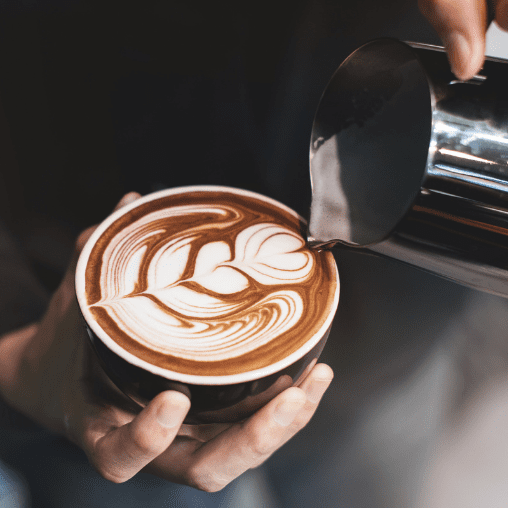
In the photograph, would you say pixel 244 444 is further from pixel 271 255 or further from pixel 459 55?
pixel 459 55

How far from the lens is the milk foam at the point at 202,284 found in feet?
2.12

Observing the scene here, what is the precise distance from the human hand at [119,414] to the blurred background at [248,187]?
12 centimetres

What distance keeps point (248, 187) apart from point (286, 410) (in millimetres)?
774

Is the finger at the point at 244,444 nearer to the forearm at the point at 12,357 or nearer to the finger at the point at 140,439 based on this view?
the finger at the point at 140,439

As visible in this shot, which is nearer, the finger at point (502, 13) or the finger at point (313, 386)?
the finger at point (502, 13)

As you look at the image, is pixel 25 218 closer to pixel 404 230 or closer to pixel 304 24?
pixel 304 24

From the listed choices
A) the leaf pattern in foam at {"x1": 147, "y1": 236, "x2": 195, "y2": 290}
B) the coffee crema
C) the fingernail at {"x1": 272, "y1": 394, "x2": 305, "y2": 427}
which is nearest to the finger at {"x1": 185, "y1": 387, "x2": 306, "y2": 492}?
the fingernail at {"x1": 272, "y1": 394, "x2": 305, "y2": 427}

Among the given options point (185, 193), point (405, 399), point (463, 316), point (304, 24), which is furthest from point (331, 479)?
point (304, 24)

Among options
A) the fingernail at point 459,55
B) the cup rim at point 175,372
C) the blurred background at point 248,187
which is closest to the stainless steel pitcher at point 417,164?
the fingernail at point 459,55

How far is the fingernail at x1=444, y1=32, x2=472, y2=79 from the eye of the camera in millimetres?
567

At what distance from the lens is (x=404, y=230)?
569mm

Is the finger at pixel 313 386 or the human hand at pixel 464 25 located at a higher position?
the human hand at pixel 464 25

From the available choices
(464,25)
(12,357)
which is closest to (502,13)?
(464,25)

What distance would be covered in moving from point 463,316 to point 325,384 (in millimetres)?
669
